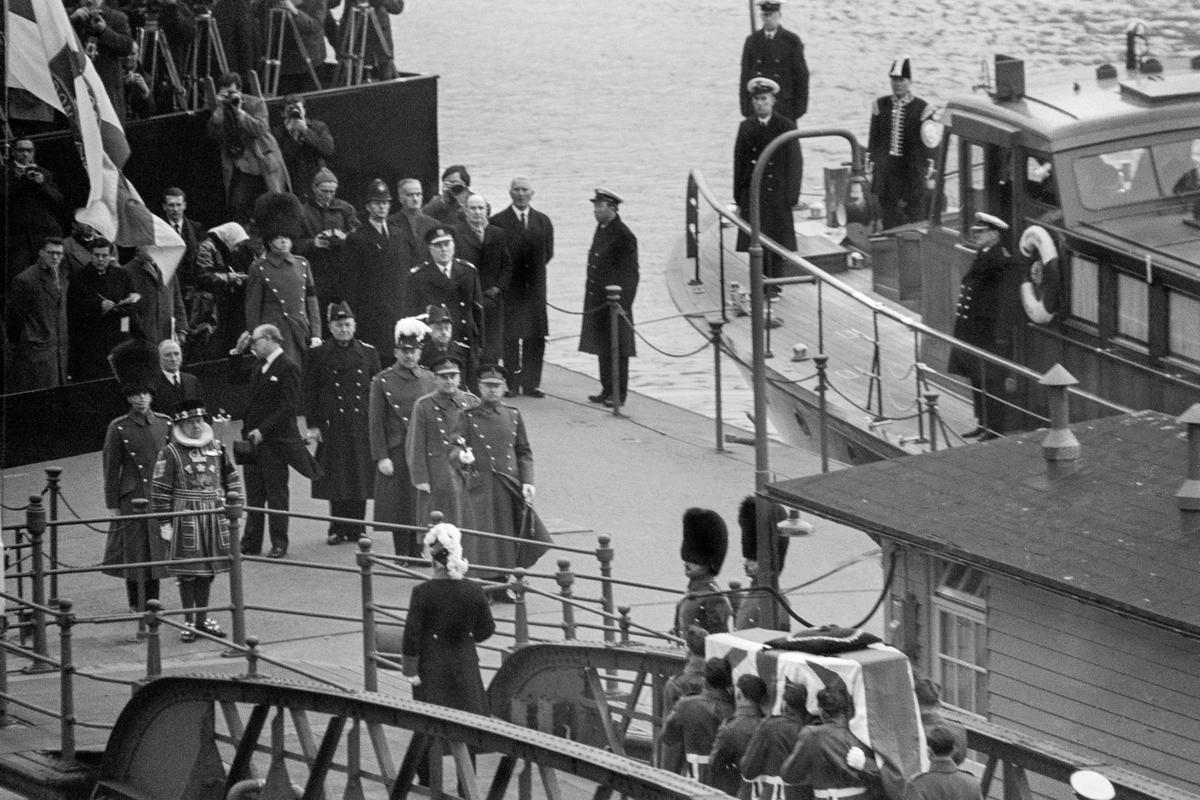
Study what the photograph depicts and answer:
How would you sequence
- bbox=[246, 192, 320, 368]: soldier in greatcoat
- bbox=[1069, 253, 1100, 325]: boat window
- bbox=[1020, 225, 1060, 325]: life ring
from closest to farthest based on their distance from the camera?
bbox=[1069, 253, 1100, 325]: boat window < bbox=[1020, 225, 1060, 325]: life ring < bbox=[246, 192, 320, 368]: soldier in greatcoat

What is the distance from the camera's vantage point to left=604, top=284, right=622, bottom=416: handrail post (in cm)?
2158

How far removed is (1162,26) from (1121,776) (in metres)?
47.7

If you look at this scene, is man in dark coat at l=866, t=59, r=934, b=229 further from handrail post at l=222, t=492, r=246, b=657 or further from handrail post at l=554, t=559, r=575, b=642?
handrail post at l=222, t=492, r=246, b=657

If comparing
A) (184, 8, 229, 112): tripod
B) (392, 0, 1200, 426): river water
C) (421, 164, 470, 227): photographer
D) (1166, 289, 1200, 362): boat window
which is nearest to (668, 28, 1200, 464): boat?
(1166, 289, 1200, 362): boat window

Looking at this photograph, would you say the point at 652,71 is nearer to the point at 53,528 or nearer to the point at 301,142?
the point at 301,142

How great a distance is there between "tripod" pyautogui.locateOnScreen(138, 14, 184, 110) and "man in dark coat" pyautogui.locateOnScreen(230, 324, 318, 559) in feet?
19.8

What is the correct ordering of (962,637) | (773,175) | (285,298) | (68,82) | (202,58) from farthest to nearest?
(202,58)
(773,175)
(285,298)
(68,82)
(962,637)

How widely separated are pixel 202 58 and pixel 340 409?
6.85 meters

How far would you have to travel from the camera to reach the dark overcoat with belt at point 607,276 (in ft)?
73.0

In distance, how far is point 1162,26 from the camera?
5550 cm

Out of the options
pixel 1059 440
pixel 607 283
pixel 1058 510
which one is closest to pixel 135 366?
pixel 1059 440

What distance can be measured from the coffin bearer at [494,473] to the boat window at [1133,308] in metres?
4.24

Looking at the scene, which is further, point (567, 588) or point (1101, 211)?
point (1101, 211)

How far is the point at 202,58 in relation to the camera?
2372 centimetres
